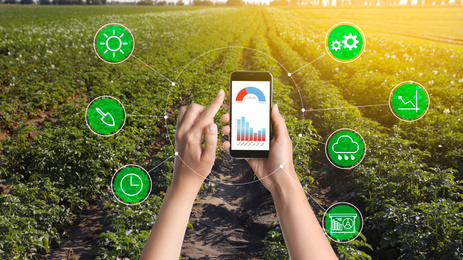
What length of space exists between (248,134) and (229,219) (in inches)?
179

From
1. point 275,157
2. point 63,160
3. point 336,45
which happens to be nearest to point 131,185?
point 275,157

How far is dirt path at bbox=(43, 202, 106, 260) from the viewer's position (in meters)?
5.00

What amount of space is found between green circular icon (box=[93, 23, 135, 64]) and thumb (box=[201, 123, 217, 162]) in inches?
101

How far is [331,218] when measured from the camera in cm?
345

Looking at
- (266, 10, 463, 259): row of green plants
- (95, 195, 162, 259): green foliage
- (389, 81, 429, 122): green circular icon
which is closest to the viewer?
(389, 81, 429, 122): green circular icon

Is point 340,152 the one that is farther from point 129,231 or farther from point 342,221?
point 129,231

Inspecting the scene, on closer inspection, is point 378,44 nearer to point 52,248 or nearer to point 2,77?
point 2,77

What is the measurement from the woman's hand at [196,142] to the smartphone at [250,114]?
50 centimetres

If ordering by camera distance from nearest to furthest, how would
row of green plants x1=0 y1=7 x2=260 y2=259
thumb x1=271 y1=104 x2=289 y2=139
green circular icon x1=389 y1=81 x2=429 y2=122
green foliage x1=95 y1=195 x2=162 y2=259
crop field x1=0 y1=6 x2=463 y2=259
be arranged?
thumb x1=271 y1=104 x2=289 y2=139 → green circular icon x1=389 y1=81 x2=429 y2=122 → green foliage x1=95 y1=195 x2=162 y2=259 → crop field x1=0 y1=6 x2=463 y2=259 → row of green plants x1=0 y1=7 x2=260 y2=259

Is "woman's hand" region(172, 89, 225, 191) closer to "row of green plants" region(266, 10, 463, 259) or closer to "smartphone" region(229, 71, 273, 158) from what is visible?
"smartphone" region(229, 71, 273, 158)

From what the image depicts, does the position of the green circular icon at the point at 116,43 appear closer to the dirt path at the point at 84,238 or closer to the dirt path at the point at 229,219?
the dirt path at the point at 84,238

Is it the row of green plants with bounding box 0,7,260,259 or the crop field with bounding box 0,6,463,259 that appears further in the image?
the row of green plants with bounding box 0,7,260,259

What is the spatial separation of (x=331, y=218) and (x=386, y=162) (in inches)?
145

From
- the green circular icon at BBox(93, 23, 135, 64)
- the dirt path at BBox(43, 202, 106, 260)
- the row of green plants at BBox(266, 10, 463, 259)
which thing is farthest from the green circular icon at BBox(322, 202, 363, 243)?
the dirt path at BBox(43, 202, 106, 260)
